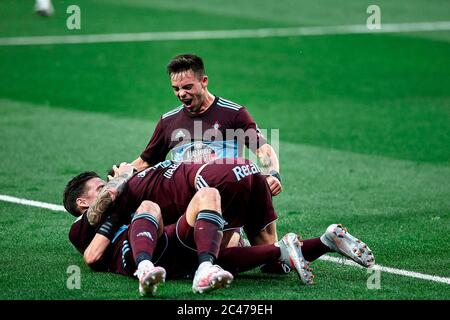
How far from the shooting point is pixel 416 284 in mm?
7914

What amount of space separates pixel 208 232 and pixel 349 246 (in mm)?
1220

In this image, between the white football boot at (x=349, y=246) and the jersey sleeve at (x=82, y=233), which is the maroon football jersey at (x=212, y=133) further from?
the white football boot at (x=349, y=246)

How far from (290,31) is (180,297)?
15.0 m

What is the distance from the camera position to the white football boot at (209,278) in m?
7.19

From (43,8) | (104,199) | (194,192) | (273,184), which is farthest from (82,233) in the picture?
(43,8)

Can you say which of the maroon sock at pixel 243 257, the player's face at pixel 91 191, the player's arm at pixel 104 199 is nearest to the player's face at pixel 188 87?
Result: the player's arm at pixel 104 199

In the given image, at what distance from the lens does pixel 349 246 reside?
8078 mm

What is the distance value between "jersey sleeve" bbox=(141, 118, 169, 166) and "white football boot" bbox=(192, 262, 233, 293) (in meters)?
1.94

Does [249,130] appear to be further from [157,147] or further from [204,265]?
[204,265]

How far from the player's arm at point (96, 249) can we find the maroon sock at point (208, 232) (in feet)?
3.22

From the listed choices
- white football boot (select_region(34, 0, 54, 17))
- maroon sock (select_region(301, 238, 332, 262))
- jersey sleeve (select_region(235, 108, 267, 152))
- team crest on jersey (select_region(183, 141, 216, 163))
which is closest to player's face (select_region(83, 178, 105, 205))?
team crest on jersey (select_region(183, 141, 216, 163))

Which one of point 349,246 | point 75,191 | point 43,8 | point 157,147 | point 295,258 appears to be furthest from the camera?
point 43,8
